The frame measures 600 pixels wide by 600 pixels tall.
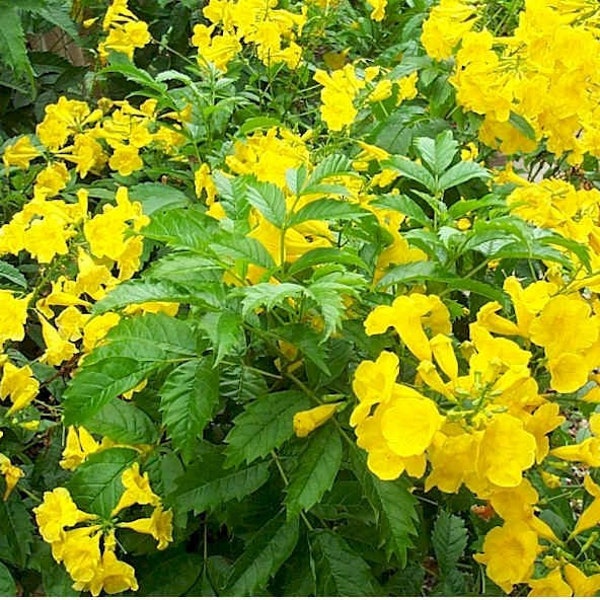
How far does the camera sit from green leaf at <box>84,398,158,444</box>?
1.14m

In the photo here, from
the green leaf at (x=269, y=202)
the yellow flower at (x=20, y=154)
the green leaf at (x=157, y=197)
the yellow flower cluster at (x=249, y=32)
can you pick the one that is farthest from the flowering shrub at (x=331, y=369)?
the yellow flower at (x=20, y=154)

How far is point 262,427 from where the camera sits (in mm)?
1052

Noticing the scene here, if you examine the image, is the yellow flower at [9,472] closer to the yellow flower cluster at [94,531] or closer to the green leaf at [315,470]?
the yellow flower cluster at [94,531]

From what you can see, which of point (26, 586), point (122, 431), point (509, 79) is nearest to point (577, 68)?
point (509, 79)

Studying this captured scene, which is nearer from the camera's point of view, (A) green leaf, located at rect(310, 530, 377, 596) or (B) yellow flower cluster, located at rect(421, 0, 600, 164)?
(A) green leaf, located at rect(310, 530, 377, 596)

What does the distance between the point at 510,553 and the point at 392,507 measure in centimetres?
16

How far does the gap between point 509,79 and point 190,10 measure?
1.64m

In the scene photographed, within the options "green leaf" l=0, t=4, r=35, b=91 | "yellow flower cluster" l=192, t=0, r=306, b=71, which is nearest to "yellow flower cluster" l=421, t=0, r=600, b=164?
"yellow flower cluster" l=192, t=0, r=306, b=71

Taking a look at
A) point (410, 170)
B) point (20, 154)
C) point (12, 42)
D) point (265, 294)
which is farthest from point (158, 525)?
point (12, 42)

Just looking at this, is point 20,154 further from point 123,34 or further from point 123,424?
point 123,424

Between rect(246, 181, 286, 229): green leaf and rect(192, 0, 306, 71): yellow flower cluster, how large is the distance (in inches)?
34.9

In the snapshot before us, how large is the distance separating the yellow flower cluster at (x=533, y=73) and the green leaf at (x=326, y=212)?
1.79 feet

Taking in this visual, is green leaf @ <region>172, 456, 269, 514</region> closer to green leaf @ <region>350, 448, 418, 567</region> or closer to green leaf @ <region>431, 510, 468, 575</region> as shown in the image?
green leaf @ <region>350, 448, 418, 567</region>

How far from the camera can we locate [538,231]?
1.08 metres
